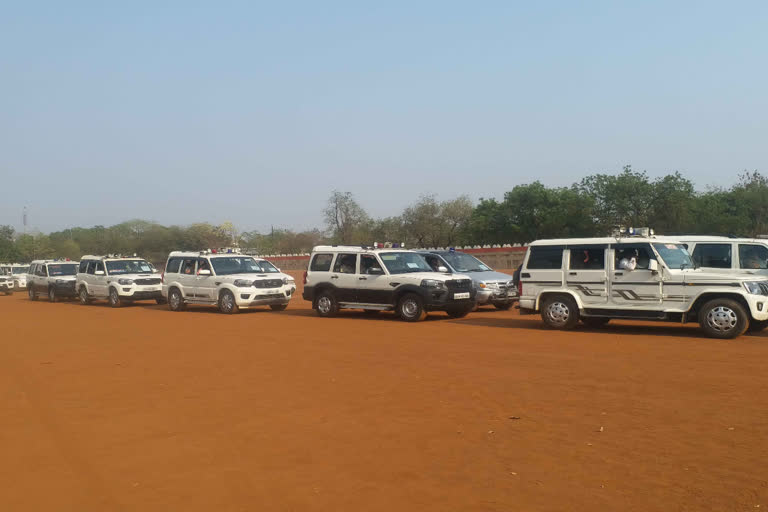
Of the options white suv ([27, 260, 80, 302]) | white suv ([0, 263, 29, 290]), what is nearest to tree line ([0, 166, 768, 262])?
white suv ([0, 263, 29, 290])

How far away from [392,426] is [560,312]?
8712 millimetres

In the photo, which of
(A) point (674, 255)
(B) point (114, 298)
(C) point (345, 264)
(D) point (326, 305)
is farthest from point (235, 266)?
(A) point (674, 255)

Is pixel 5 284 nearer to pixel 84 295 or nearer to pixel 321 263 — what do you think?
pixel 84 295

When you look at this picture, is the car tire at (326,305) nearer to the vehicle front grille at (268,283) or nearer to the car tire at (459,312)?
the vehicle front grille at (268,283)

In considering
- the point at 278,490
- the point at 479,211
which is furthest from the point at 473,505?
the point at 479,211

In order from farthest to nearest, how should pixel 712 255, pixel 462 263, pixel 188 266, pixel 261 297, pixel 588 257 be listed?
pixel 188 266 < pixel 261 297 < pixel 462 263 < pixel 712 255 < pixel 588 257

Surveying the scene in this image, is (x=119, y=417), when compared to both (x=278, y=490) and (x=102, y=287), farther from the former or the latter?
(x=102, y=287)

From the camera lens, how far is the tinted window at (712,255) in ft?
50.1

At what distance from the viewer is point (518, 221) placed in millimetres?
67438

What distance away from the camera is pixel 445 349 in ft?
41.4

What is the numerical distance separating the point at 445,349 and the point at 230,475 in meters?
7.31

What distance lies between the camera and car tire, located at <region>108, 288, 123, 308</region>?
26.6m

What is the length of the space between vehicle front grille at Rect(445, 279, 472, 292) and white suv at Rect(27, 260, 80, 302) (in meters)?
20.2

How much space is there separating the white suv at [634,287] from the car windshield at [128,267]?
1776 centimetres
